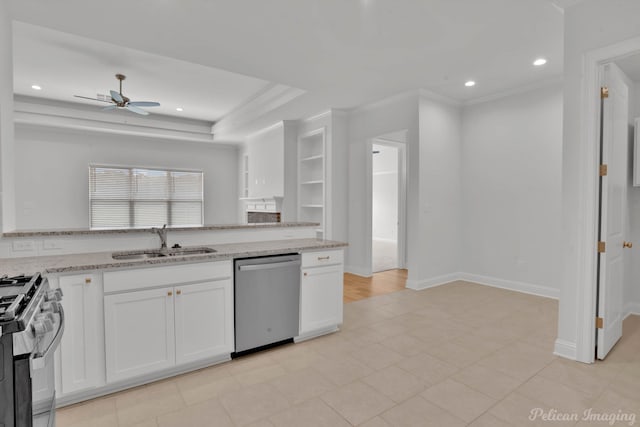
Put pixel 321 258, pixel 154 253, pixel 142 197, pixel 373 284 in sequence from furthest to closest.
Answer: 1. pixel 142 197
2. pixel 373 284
3. pixel 321 258
4. pixel 154 253

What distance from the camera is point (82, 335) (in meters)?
2.03

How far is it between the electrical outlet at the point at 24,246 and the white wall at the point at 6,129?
0.14m

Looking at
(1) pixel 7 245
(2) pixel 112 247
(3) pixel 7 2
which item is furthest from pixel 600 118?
(3) pixel 7 2

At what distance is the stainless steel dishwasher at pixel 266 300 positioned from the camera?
2.62 metres

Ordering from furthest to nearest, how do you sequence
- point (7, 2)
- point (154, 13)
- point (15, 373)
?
point (154, 13), point (7, 2), point (15, 373)

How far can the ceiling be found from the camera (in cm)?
264

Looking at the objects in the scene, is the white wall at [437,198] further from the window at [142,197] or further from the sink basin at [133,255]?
the window at [142,197]

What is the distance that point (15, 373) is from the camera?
105 centimetres

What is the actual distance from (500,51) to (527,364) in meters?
3.02

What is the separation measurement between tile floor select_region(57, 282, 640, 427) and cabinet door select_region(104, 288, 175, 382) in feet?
0.57

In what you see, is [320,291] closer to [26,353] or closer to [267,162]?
[26,353]

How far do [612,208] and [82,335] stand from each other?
3.99 m

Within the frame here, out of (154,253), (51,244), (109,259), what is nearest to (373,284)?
(154,253)

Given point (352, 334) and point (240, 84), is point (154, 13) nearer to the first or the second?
point (240, 84)
